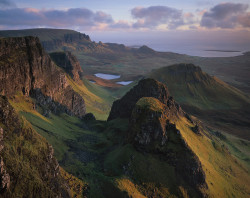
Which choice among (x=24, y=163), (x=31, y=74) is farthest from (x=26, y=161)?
(x=31, y=74)

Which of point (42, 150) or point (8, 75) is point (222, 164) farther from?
point (8, 75)

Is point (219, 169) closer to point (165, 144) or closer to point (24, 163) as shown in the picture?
point (165, 144)

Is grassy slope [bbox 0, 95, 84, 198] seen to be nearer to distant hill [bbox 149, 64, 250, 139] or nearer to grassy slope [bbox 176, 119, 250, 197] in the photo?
grassy slope [bbox 176, 119, 250, 197]

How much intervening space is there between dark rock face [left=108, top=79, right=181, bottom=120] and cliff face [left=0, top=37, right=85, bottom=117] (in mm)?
27237

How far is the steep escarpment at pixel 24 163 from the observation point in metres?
21.5

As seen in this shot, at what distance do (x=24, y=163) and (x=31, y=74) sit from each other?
4984cm

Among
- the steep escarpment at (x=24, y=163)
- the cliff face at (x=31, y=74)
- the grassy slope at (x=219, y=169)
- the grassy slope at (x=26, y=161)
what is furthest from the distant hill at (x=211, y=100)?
the grassy slope at (x=26, y=161)

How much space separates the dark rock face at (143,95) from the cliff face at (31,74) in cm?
2724

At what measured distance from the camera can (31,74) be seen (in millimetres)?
66250

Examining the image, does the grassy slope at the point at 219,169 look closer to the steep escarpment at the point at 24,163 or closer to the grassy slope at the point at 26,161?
the grassy slope at the point at 26,161

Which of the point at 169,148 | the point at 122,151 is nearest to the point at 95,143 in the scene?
the point at 122,151

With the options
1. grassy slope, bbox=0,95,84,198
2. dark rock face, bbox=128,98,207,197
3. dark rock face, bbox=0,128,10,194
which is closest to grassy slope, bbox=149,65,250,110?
dark rock face, bbox=128,98,207,197

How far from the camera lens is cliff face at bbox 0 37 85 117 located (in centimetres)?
5750

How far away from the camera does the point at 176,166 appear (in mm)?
42438
